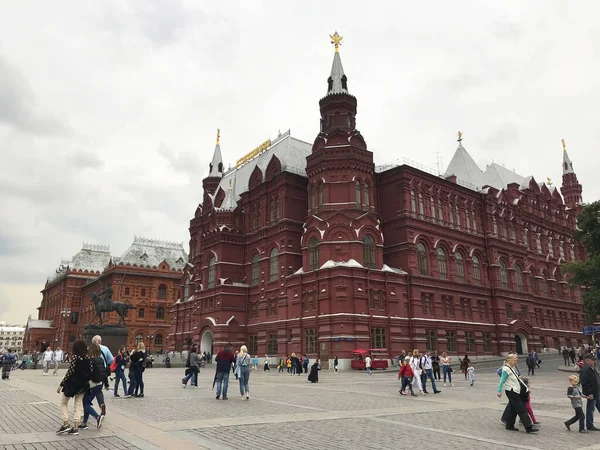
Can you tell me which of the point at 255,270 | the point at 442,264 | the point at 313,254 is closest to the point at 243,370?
the point at 313,254

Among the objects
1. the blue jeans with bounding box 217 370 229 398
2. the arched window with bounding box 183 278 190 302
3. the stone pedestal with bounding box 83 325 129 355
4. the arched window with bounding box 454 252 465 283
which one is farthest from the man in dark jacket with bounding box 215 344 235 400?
the arched window with bounding box 183 278 190 302

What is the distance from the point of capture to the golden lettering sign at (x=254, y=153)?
6722cm

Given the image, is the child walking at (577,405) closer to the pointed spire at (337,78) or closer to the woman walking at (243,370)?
the woman walking at (243,370)

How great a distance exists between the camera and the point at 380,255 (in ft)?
161

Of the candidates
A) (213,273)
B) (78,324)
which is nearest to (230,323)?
(213,273)

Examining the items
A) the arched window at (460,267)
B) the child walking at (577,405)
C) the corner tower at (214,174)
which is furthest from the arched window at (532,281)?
the child walking at (577,405)

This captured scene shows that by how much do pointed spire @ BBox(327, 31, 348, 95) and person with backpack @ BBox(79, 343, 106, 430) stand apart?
151 ft

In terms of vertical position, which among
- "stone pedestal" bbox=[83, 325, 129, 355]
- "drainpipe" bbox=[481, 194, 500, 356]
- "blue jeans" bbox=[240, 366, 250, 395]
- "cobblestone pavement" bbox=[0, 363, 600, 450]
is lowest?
"cobblestone pavement" bbox=[0, 363, 600, 450]

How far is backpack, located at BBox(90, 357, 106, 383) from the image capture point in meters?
11.4

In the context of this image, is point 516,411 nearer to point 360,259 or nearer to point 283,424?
point 283,424

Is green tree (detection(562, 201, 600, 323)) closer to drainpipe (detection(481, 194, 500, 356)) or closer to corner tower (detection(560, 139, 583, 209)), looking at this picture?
drainpipe (detection(481, 194, 500, 356))

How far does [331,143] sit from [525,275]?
108 feet

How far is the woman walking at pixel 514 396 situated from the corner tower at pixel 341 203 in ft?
114

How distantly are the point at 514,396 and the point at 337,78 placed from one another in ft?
155
